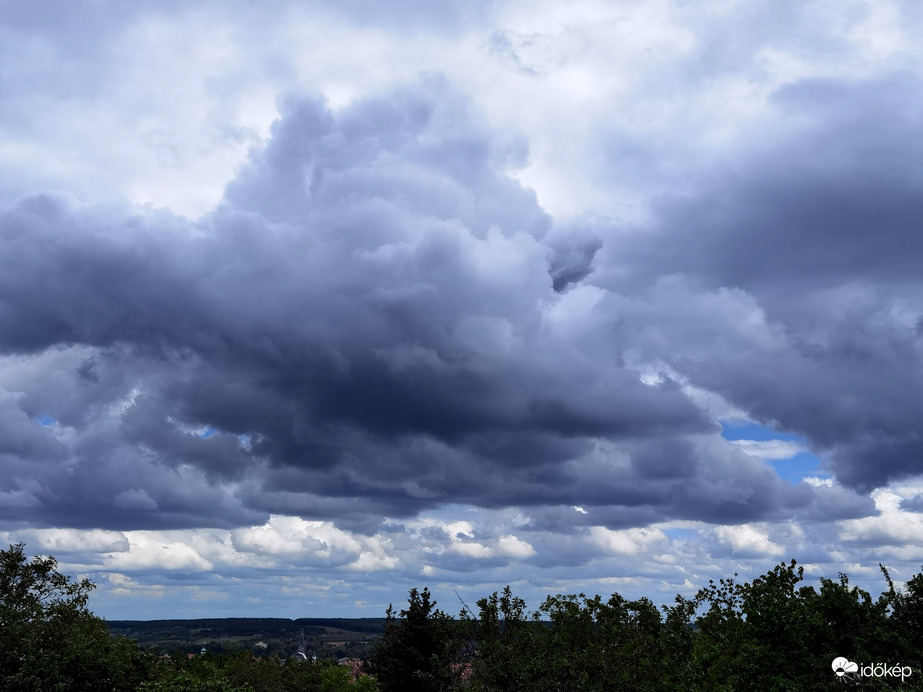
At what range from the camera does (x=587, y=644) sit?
58.3 m

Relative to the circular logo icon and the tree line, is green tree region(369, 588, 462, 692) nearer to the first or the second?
the tree line

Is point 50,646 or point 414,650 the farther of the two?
point 414,650

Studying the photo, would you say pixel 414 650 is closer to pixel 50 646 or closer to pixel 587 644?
pixel 587 644

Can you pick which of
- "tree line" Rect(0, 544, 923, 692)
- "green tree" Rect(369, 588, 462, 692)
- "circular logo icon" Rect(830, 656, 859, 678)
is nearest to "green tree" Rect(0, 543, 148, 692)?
"tree line" Rect(0, 544, 923, 692)

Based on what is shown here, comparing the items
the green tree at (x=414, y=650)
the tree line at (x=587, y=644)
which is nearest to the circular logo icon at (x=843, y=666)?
the tree line at (x=587, y=644)

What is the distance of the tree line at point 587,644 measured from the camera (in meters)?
35.2

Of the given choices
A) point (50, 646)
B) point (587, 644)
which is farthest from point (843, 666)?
point (50, 646)

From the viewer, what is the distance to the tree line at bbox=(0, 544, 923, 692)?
35188 mm

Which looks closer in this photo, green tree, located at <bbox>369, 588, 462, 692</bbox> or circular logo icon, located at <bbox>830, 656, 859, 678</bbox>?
circular logo icon, located at <bbox>830, 656, 859, 678</bbox>

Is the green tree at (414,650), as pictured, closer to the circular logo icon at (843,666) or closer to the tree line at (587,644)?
the tree line at (587,644)

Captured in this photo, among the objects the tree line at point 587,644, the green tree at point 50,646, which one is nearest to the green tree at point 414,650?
the tree line at point 587,644

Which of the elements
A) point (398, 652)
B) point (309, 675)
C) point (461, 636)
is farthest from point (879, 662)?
point (309, 675)

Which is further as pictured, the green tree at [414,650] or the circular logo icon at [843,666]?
the green tree at [414,650]

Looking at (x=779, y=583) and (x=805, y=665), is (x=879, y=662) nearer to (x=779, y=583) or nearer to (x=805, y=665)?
(x=805, y=665)
